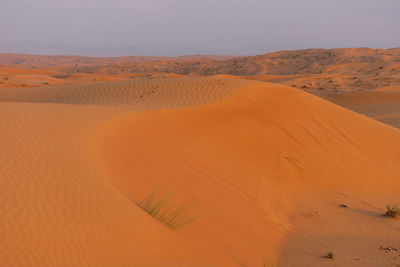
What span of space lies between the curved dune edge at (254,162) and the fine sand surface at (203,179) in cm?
3

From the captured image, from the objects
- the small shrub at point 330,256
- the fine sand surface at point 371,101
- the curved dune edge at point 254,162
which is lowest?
the fine sand surface at point 371,101

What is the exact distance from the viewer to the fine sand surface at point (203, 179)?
372 cm

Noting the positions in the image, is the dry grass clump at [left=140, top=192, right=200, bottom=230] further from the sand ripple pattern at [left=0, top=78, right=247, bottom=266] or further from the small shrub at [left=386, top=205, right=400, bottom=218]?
the small shrub at [left=386, top=205, right=400, bottom=218]

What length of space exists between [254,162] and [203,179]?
193 centimetres

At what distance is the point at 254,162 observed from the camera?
793 cm

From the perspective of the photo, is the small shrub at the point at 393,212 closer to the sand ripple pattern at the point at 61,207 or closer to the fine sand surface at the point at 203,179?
the fine sand surface at the point at 203,179

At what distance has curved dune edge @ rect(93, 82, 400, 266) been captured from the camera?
5.27 metres

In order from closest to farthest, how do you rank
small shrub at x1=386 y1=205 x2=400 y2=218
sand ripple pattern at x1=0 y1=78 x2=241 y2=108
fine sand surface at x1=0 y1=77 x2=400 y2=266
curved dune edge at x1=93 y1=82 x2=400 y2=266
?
fine sand surface at x1=0 y1=77 x2=400 y2=266 < curved dune edge at x1=93 y1=82 x2=400 y2=266 < small shrub at x1=386 y1=205 x2=400 y2=218 < sand ripple pattern at x1=0 y1=78 x2=241 y2=108

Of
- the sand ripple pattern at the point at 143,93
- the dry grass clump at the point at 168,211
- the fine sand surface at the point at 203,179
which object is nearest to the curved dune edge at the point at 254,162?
the fine sand surface at the point at 203,179

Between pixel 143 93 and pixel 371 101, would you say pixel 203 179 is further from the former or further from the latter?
pixel 371 101

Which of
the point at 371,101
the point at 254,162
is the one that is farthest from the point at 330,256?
the point at 371,101

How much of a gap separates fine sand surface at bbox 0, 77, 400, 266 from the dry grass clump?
0.10 metres

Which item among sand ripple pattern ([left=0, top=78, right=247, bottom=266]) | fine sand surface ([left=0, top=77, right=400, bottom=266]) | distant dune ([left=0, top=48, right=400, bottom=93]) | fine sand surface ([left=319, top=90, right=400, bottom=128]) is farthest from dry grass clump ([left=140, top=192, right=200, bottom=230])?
distant dune ([left=0, top=48, right=400, bottom=93])

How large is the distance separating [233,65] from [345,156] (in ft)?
139
